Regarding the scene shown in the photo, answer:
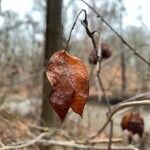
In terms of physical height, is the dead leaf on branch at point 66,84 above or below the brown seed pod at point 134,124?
above

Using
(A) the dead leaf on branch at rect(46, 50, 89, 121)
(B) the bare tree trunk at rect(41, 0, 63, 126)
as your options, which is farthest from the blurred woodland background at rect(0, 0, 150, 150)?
(A) the dead leaf on branch at rect(46, 50, 89, 121)

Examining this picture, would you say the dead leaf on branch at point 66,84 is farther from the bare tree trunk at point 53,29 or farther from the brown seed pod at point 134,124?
the bare tree trunk at point 53,29

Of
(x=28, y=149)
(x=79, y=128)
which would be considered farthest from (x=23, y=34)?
(x=28, y=149)

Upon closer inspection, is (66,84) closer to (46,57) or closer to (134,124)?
(134,124)

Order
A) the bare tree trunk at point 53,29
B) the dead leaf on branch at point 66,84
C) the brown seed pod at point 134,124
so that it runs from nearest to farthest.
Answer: the dead leaf on branch at point 66,84
the brown seed pod at point 134,124
the bare tree trunk at point 53,29

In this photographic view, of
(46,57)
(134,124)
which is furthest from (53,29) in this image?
(134,124)

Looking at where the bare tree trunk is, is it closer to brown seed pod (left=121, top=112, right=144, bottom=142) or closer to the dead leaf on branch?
brown seed pod (left=121, top=112, right=144, bottom=142)

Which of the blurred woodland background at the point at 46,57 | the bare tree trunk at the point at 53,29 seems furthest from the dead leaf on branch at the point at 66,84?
the bare tree trunk at the point at 53,29

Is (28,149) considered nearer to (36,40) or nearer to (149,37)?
(36,40)
